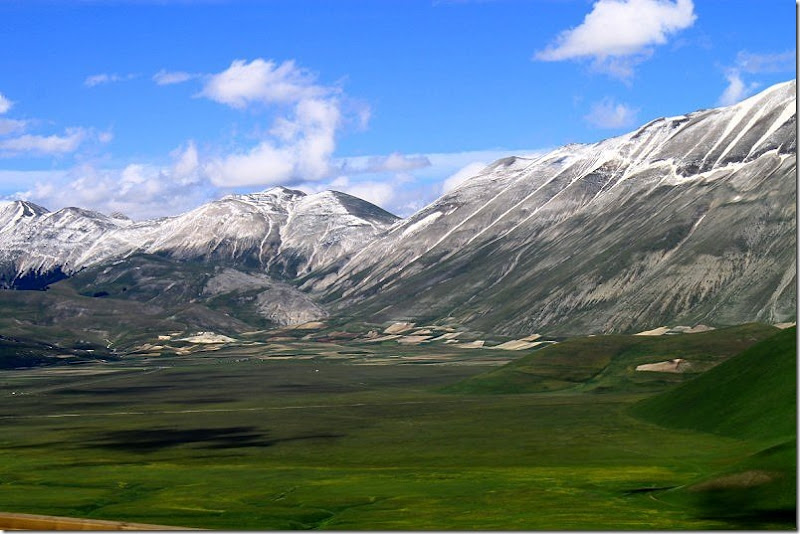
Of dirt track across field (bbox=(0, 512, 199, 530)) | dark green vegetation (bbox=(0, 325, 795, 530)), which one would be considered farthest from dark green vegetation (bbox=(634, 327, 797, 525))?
dirt track across field (bbox=(0, 512, 199, 530))

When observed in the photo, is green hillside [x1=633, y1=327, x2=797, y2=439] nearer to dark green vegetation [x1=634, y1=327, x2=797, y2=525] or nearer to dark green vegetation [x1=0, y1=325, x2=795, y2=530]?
dark green vegetation [x1=634, y1=327, x2=797, y2=525]

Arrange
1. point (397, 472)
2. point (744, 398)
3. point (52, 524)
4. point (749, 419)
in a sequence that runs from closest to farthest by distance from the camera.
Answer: point (52, 524), point (397, 472), point (749, 419), point (744, 398)

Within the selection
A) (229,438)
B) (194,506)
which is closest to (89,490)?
(194,506)

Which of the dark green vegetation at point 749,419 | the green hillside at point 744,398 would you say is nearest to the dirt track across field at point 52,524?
the dark green vegetation at point 749,419

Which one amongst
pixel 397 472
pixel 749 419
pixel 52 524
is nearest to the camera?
pixel 52 524

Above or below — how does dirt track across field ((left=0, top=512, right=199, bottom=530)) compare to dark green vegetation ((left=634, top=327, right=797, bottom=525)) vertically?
below

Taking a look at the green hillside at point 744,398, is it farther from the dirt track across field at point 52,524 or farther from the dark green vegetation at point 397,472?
the dirt track across field at point 52,524

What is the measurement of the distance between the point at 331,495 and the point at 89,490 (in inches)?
1040

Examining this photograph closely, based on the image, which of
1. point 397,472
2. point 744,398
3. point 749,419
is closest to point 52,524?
point 397,472

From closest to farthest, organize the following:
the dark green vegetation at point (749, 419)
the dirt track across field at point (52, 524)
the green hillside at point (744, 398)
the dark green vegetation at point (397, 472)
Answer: the dirt track across field at point (52, 524) < the dark green vegetation at point (749, 419) < the dark green vegetation at point (397, 472) < the green hillside at point (744, 398)

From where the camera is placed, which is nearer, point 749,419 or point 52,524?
point 52,524

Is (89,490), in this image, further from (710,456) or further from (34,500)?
(710,456)

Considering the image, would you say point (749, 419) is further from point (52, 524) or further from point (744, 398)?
point (52, 524)

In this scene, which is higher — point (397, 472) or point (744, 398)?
point (744, 398)
